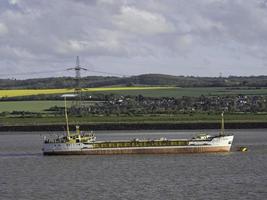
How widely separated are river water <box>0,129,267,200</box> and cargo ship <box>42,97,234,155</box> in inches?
71.8

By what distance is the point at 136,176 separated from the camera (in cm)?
7631

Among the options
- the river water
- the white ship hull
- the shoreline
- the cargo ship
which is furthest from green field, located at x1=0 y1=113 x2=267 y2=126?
the cargo ship

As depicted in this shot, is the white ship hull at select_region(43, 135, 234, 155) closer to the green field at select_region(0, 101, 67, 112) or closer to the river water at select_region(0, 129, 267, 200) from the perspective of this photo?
the river water at select_region(0, 129, 267, 200)

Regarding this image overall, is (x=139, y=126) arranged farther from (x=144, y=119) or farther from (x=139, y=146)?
(x=139, y=146)

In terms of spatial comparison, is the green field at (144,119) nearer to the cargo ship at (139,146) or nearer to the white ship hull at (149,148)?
the white ship hull at (149,148)

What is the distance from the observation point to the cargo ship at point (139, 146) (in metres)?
101

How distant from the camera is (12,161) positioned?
311 feet

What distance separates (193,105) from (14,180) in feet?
410

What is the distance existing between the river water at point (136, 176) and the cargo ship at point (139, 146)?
71.8 inches

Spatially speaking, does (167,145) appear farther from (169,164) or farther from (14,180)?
(14,180)

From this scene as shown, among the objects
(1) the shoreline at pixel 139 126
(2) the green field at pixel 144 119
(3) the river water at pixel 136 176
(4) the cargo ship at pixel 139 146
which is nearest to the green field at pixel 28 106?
(2) the green field at pixel 144 119

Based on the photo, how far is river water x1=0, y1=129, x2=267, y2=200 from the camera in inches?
2586

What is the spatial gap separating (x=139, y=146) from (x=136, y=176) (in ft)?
82.5

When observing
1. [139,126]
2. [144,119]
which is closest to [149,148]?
[139,126]
